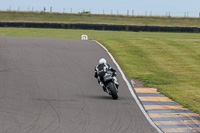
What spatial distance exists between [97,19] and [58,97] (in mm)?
52738

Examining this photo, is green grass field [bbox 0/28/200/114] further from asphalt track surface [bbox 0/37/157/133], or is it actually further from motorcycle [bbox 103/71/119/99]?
motorcycle [bbox 103/71/119/99]

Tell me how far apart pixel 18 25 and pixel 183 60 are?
30.8 m

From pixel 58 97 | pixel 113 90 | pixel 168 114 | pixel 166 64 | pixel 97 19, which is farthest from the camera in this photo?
pixel 97 19

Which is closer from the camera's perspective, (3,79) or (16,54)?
(3,79)

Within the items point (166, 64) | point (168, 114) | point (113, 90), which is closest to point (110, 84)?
point (113, 90)

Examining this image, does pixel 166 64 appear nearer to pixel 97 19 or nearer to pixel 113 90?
pixel 113 90

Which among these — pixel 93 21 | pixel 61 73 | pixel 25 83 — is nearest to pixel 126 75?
pixel 61 73

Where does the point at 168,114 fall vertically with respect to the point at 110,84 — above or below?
below

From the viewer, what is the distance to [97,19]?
220ft

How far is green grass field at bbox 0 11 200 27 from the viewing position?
64.4m

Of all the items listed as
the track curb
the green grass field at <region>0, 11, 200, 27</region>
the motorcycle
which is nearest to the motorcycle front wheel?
the motorcycle

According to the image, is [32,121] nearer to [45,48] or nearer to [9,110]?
[9,110]

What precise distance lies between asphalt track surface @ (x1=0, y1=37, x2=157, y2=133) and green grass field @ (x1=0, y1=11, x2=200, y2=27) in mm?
40131

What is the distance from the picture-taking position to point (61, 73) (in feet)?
63.0
